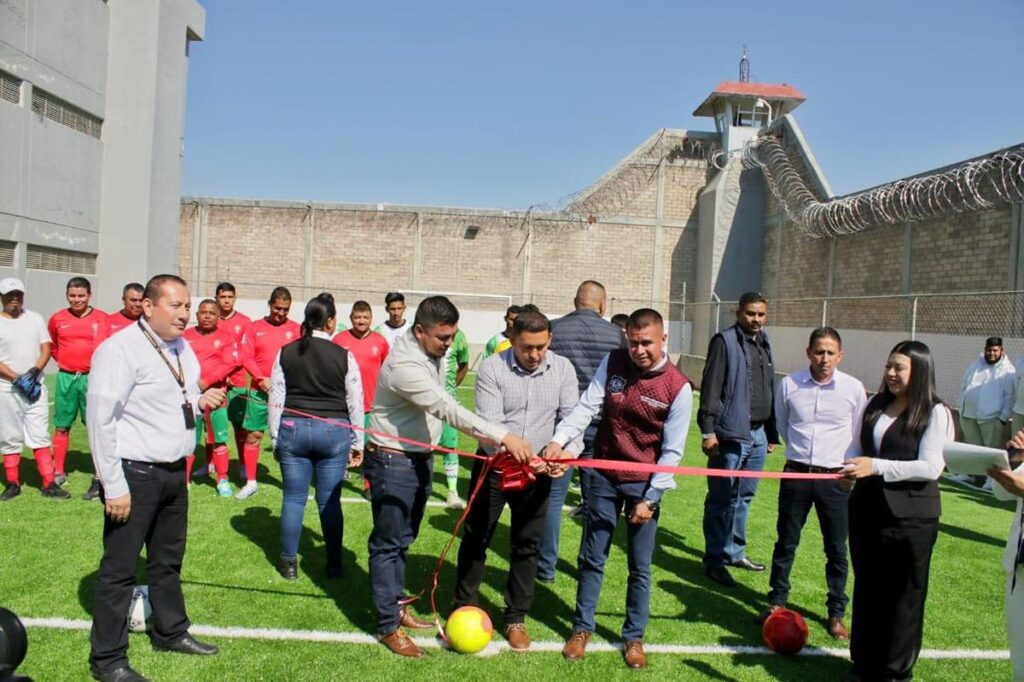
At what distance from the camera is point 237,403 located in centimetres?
821

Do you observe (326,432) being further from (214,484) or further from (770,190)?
(770,190)

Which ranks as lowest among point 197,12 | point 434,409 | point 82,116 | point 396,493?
point 396,493

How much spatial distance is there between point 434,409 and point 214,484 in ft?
16.4

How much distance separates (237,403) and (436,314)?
15.7 feet

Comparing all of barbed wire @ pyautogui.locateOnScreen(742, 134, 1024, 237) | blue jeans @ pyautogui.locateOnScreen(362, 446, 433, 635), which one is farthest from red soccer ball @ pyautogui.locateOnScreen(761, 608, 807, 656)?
barbed wire @ pyautogui.locateOnScreen(742, 134, 1024, 237)

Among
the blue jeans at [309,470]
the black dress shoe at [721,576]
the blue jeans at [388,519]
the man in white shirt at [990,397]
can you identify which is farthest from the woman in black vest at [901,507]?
the man in white shirt at [990,397]

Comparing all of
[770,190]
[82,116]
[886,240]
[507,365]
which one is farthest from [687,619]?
[770,190]

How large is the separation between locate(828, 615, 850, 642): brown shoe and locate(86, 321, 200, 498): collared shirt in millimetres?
4066

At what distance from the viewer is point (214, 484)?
819 cm

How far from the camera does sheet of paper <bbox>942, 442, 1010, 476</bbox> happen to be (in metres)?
3.21

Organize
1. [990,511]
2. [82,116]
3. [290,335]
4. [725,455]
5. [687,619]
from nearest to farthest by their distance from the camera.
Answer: [687,619], [725,455], [290,335], [990,511], [82,116]

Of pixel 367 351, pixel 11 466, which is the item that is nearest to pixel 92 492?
pixel 11 466

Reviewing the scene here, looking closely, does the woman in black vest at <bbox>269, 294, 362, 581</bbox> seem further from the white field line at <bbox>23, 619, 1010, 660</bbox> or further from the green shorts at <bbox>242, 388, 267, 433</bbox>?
the green shorts at <bbox>242, 388, 267, 433</bbox>

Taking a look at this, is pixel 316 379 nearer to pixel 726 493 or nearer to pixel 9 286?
pixel 726 493
